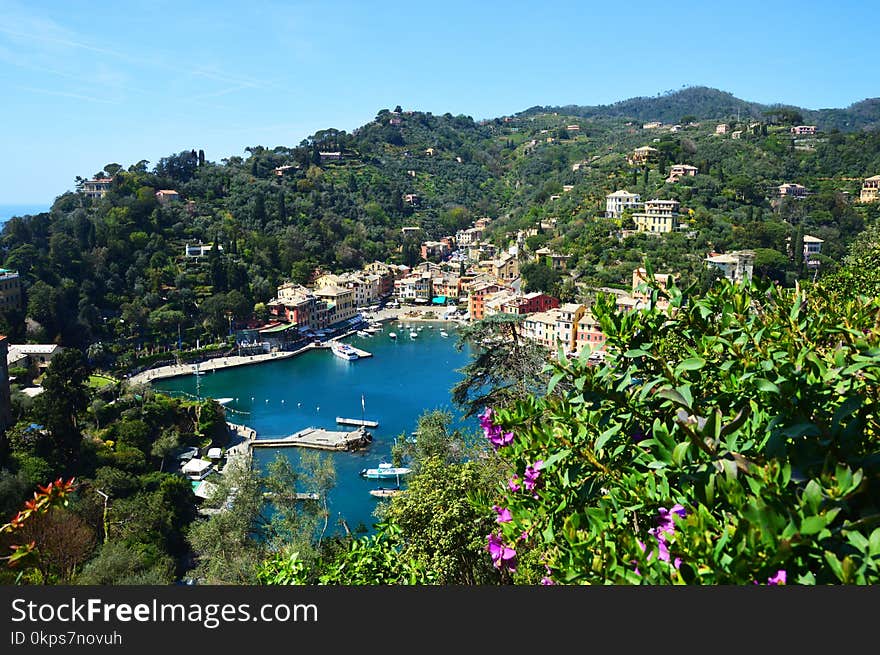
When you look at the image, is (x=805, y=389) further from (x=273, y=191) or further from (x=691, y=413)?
(x=273, y=191)

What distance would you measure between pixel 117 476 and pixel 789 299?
9.99 meters

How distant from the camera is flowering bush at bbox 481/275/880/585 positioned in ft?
3.56

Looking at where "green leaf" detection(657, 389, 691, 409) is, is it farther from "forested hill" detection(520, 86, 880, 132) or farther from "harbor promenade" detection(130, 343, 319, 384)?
"forested hill" detection(520, 86, 880, 132)

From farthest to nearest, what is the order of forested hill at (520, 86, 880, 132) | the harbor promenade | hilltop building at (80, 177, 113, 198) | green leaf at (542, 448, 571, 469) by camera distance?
forested hill at (520, 86, 880, 132) → hilltop building at (80, 177, 113, 198) → the harbor promenade → green leaf at (542, 448, 571, 469)

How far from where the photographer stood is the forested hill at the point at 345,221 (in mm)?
22016

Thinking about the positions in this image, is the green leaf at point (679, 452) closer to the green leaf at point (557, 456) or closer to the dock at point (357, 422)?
the green leaf at point (557, 456)

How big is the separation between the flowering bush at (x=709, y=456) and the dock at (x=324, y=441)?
12.5 metres

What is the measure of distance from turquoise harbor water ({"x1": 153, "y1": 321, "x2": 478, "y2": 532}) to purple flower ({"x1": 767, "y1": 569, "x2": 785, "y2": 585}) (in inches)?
398

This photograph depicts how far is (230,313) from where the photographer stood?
2312cm

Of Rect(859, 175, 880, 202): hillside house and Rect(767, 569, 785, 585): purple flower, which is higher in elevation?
Rect(859, 175, 880, 202): hillside house

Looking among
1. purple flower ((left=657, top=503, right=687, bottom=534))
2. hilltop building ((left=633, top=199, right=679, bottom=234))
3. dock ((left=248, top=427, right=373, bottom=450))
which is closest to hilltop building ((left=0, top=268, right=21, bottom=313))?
dock ((left=248, top=427, right=373, bottom=450))

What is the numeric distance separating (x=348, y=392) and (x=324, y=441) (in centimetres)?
402

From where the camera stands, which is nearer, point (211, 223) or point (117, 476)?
point (117, 476)

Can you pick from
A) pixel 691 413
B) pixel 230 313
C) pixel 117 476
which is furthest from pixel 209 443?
pixel 691 413
